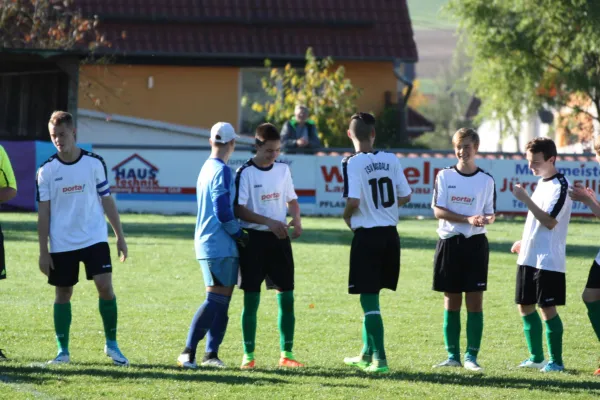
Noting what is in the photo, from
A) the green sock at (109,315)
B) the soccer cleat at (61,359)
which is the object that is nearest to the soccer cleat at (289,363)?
the green sock at (109,315)

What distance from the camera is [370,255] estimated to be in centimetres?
862

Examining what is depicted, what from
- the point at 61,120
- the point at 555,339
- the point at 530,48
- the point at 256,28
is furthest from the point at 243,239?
the point at 530,48

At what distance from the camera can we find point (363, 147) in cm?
870

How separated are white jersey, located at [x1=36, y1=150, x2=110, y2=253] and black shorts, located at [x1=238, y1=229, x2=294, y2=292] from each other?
110cm

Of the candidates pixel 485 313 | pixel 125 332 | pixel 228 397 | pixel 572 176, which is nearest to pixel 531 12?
pixel 572 176

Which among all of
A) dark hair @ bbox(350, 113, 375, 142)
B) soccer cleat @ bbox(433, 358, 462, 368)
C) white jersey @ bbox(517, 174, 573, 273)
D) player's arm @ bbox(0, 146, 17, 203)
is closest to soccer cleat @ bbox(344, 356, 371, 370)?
soccer cleat @ bbox(433, 358, 462, 368)

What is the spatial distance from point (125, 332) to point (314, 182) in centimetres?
1373

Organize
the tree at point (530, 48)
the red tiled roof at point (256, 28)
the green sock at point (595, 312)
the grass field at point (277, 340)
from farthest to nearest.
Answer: the tree at point (530, 48), the red tiled roof at point (256, 28), the green sock at point (595, 312), the grass field at point (277, 340)

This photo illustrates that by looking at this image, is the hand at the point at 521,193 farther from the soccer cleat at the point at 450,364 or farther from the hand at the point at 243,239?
the hand at the point at 243,239

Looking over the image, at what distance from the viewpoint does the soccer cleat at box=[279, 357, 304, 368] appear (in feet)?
28.0

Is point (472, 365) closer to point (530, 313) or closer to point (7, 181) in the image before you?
point (530, 313)

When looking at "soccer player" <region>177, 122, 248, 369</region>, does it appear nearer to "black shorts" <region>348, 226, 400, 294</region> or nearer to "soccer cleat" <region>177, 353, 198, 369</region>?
"soccer cleat" <region>177, 353, 198, 369</region>

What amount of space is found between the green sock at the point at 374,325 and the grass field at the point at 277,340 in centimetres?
22

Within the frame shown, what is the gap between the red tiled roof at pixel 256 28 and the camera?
35.9m
